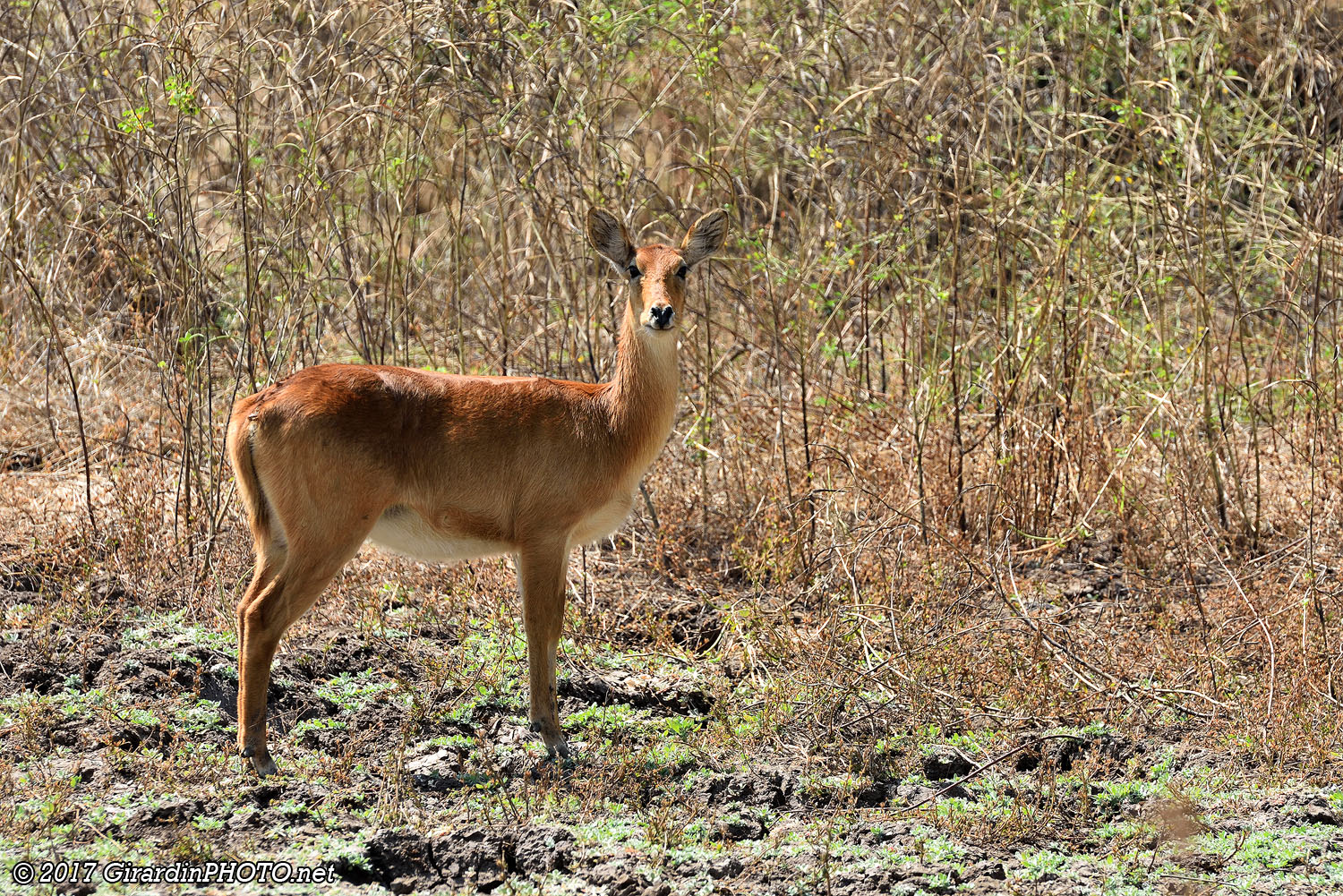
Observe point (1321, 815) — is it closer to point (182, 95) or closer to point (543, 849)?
point (543, 849)

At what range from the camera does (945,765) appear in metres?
5.23

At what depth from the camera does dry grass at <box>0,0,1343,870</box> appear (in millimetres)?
6172

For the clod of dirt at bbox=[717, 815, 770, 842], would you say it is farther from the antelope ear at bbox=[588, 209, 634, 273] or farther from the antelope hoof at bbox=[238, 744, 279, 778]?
the antelope ear at bbox=[588, 209, 634, 273]

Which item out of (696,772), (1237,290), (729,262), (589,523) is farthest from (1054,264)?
(696,772)

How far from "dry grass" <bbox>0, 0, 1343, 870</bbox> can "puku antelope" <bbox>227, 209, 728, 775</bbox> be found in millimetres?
1127

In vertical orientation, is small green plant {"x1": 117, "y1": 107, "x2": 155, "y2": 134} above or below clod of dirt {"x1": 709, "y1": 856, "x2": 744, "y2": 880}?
above

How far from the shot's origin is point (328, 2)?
8.24 m

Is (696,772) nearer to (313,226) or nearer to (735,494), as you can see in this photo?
(735,494)

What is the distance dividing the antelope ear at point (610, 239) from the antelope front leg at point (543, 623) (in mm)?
1337

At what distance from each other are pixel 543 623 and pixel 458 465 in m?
0.71

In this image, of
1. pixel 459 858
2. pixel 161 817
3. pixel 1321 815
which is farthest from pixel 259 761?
pixel 1321 815

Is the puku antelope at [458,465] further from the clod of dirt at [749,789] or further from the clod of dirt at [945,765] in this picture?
the clod of dirt at [945,765]

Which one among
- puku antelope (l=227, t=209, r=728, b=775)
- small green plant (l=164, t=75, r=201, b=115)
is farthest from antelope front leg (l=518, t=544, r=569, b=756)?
small green plant (l=164, t=75, r=201, b=115)

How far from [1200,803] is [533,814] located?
234 centimetres
